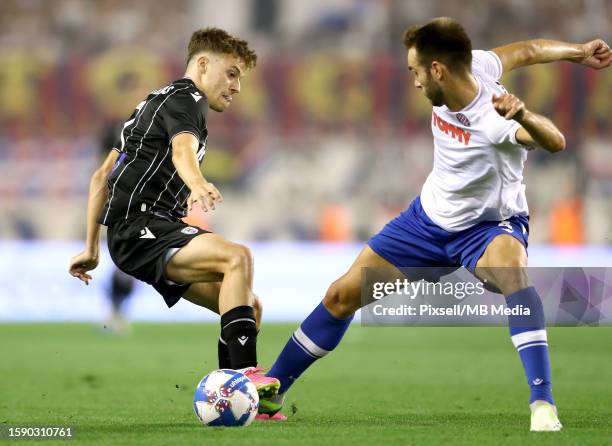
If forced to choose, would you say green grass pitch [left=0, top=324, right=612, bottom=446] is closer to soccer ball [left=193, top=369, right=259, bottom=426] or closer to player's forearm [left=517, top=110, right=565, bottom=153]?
Result: soccer ball [left=193, top=369, right=259, bottom=426]

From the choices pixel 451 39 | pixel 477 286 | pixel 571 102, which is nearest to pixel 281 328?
pixel 477 286

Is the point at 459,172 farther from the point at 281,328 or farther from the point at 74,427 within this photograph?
the point at 281,328

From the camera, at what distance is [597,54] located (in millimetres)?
5660

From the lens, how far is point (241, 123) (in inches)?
825

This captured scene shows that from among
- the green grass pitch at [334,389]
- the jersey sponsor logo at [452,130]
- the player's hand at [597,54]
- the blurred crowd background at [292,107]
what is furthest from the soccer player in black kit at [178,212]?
the blurred crowd background at [292,107]

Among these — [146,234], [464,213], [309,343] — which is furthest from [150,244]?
[464,213]

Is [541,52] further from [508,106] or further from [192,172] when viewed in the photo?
[192,172]

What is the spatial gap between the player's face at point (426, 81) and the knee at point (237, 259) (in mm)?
1083

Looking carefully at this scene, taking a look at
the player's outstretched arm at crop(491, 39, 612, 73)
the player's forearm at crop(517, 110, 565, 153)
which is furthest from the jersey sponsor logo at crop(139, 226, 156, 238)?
the player's outstretched arm at crop(491, 39, 612, 73)

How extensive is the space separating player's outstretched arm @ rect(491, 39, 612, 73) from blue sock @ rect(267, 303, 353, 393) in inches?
62.7

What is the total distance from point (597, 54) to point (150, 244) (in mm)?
2497

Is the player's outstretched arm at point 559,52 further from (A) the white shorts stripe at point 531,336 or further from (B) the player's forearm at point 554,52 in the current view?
(A) the white shorts stripe at point 531,336

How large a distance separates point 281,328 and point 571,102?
10017 mm

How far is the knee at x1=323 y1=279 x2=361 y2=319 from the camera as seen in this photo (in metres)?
5.23
